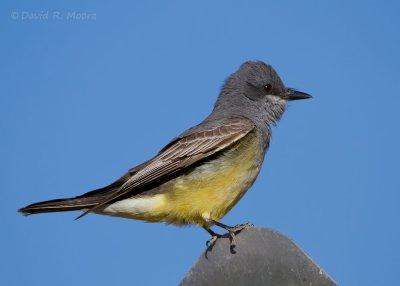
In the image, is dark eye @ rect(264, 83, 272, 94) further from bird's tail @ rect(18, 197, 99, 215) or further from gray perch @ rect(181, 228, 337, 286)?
gray perch @ rect(181, 228, 337, 286)

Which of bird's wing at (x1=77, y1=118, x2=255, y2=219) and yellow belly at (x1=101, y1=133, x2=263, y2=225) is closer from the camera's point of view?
yellow belly at (x1=101, y1=133, x2=263, y2=225)

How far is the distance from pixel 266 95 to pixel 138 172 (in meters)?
2.66

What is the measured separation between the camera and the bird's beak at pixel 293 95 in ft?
32.7

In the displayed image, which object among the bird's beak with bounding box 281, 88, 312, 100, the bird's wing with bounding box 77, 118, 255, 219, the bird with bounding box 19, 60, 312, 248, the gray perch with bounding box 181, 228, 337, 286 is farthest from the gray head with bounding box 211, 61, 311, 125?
the gray perch with bounding box 181, 228, 337, 286

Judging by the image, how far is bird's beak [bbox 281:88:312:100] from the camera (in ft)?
32.7

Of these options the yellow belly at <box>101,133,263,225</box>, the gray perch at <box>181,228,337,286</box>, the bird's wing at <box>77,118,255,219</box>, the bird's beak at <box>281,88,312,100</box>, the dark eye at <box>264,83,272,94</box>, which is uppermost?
the dark eye at <box>264,83,272,94</box>

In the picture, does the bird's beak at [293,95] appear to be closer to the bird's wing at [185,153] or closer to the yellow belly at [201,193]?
the bird's wing at [185,153]

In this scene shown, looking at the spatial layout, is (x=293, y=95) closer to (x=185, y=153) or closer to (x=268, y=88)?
(x=268, y=88)

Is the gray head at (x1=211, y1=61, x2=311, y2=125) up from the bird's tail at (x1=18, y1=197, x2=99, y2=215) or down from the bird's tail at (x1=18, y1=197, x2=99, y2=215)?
up

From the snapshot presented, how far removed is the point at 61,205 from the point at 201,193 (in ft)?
5.80

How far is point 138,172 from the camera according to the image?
8.27m

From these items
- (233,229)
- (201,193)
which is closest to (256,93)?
(201,193)

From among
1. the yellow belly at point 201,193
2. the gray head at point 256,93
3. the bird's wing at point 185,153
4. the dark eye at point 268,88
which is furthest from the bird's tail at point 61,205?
the dark eye at point 268,88

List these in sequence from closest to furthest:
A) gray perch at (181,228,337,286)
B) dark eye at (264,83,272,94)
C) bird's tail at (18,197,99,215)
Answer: gray perch at (181,228,337,286) → bird's tail at (18,197,99,215) → dark eye at (264,83,272,94)
